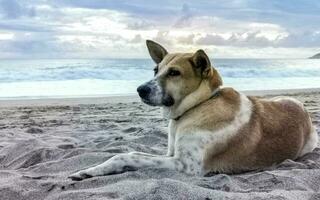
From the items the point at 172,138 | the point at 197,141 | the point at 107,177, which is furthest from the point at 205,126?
the point at 107,177

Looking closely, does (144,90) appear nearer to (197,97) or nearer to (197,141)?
(197,97)

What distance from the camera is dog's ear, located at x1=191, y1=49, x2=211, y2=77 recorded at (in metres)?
4.92

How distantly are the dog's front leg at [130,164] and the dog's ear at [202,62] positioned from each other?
89 centimetres

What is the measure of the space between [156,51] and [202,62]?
894mm

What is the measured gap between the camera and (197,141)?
4.80 m

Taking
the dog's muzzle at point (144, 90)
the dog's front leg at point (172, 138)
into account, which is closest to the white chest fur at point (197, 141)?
the dog's front leg at point (172, 138)

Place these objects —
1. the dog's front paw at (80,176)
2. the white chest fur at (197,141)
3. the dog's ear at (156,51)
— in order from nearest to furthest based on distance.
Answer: the dog's front paw at (80,176), the white chest fur at (197,141), the dog's ear at (156,51)

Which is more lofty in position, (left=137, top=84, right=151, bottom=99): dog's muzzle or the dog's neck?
(left=137, top=84, right=151, bottom=99): dog's muzzle

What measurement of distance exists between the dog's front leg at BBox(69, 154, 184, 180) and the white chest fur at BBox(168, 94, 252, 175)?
89 mm

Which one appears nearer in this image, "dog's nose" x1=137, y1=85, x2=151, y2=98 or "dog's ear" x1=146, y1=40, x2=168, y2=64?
"dog's nose" x1=137, y1=85, x2=151, y2=98

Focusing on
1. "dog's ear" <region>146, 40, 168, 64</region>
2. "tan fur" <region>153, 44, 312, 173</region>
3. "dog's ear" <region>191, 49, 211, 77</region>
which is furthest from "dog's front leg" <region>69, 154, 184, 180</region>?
"dog's ear" <region>146, 40, 168, 64</region>

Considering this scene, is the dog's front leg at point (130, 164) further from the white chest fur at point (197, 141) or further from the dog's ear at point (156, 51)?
the dog's ear at point (156, 51)

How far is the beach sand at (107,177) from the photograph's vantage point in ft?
12.8

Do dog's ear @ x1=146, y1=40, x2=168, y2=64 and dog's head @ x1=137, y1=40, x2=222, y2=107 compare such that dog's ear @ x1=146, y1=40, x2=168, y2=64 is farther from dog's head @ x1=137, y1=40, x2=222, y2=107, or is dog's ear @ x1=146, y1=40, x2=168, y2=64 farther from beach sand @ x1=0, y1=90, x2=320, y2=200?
beach sand @ x1=0, y1=90, x2=320, y2=200
